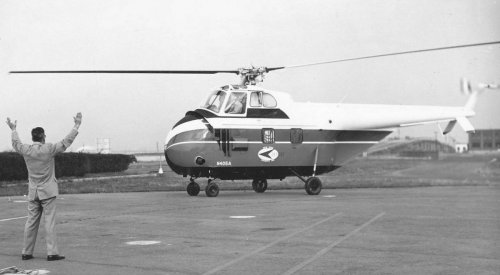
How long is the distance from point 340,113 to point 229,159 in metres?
4.87

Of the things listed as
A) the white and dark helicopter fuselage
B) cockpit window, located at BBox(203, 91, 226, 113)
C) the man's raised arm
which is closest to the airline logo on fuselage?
the white and dark helicopter fuselage

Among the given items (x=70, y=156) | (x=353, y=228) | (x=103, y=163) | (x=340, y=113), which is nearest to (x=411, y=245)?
(x=353, y=228)

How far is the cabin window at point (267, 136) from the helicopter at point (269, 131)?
0.12 feet

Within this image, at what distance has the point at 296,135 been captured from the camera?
74.4 feet

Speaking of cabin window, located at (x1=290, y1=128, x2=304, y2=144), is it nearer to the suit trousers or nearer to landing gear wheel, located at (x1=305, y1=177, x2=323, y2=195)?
landing gear wheel, located at (x1=305, y1=177, x2=323, y2=195)

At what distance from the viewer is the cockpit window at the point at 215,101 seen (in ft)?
70.2

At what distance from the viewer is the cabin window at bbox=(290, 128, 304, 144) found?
22609mm

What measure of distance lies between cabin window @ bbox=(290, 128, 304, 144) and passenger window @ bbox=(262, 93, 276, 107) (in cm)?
128

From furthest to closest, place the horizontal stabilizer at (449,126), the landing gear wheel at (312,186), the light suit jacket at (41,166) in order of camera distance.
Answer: the horizontal stabilizer at (449,126) → the landing gear wheel at (312,186) → the light suit jacket at (41,166)

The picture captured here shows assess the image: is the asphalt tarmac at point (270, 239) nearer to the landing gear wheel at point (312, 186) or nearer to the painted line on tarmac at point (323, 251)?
the painted line on tarmac at point (323, 251)

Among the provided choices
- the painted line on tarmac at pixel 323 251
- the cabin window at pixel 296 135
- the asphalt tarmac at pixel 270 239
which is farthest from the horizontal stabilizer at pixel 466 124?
the painted line on tarmac at pixel 323 251

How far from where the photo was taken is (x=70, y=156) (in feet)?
127

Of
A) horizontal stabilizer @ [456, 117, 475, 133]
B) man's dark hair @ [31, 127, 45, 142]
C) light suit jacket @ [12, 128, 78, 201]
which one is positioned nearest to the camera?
light suit jacket @ [12, 128, 78, 201]

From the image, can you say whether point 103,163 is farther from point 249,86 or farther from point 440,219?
point 440,219
